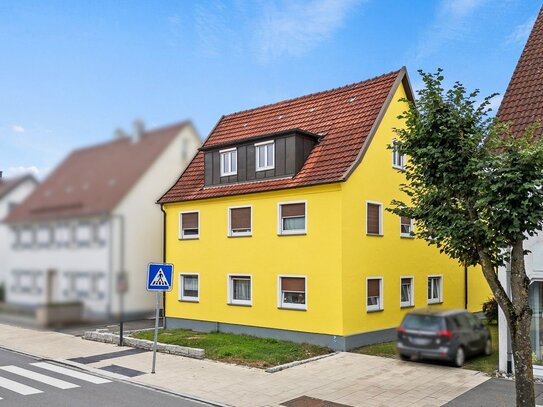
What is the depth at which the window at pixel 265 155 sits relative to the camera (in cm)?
2066

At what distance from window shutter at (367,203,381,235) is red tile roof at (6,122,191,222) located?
17.1m

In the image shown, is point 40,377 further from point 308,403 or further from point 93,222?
point 93,222

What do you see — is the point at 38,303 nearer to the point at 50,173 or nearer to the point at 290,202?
the point at 50,173

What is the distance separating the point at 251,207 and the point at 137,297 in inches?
691

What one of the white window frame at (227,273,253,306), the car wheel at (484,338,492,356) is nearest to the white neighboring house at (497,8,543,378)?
the car wheel at (484,338,492,356)

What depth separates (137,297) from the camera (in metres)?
3.20

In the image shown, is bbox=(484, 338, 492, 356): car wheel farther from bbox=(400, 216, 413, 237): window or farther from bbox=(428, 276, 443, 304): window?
bbox=(428, 276, 443, 304): window

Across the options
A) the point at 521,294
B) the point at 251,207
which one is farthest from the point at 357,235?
the point at 521,294

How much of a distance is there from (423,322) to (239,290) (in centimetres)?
865

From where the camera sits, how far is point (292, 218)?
19562mm

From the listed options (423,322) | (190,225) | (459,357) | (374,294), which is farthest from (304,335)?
(190,225)

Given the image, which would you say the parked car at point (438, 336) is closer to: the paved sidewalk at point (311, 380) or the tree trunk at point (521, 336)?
the paved sidewalk at point (311, 380)

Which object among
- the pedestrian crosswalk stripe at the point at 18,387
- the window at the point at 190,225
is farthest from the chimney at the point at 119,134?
the window at the point at 190,225

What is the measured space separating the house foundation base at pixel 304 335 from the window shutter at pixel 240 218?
4062 millimetres
